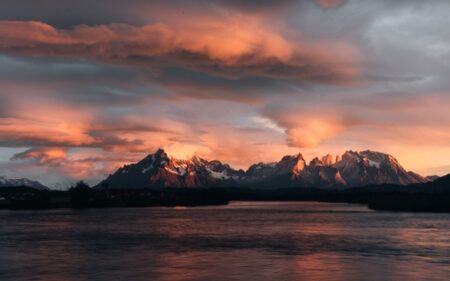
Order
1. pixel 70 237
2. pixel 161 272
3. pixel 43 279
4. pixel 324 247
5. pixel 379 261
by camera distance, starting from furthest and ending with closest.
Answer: pixel 70 237
pixel 324 247
pixel 379 261
pixel 161 272
pixel 43 279

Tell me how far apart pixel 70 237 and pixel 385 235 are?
54256 millimetres

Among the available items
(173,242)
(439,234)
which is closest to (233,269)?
(173,242)

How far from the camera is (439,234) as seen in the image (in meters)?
111

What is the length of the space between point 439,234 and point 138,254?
5906 centimetres

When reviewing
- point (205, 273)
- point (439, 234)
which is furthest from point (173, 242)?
point (439, 234)

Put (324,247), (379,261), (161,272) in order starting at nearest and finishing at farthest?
(161,272) < (379,261) < (324,247)

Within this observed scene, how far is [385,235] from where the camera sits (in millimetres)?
108875

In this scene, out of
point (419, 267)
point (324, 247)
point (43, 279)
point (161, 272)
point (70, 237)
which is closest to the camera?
point (43, 279)

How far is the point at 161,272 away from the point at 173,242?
110 ft

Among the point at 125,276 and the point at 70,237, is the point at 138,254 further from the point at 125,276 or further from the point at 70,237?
the point at 70,237

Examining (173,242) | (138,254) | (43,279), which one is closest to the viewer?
(43,279)

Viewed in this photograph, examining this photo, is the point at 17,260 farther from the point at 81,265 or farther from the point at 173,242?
the point at 173,242

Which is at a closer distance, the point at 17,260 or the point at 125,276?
the point at 125,276

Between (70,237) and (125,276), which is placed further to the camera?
(70,237)
